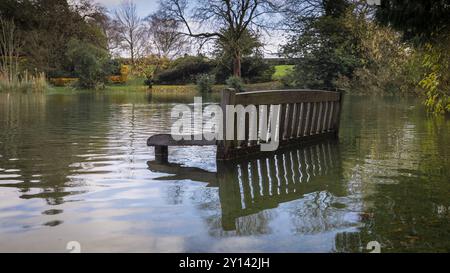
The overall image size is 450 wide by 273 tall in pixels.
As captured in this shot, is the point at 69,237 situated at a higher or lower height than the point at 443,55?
lower

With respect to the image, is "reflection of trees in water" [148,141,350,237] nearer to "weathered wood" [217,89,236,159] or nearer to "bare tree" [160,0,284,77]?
"weathered wood" [217,89,236,159]

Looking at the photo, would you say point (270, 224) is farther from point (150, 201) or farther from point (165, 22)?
point (165, 22)

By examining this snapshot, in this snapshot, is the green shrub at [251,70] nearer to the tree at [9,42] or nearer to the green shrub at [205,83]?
the green shrub at [205,83]

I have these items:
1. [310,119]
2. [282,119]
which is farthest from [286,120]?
[310,119]

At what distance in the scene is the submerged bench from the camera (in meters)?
7.61

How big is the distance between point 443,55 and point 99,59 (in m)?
37.7

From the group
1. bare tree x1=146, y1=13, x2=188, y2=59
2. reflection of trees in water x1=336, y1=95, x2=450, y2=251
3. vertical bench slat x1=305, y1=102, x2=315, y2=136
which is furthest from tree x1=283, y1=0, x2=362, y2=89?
vertical bench slat x1=305, y1=102, x2=315, y2=136

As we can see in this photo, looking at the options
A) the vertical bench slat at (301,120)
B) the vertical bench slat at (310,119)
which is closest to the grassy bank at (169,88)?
the vertical bench slat at (310,119)

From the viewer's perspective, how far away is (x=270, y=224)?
450 cm

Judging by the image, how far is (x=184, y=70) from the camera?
44.8 m

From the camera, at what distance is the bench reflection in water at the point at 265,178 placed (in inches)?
210

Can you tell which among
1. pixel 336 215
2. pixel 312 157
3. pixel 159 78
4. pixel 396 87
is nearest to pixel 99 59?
pixel 159 78

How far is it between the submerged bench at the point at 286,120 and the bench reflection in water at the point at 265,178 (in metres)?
0.26
